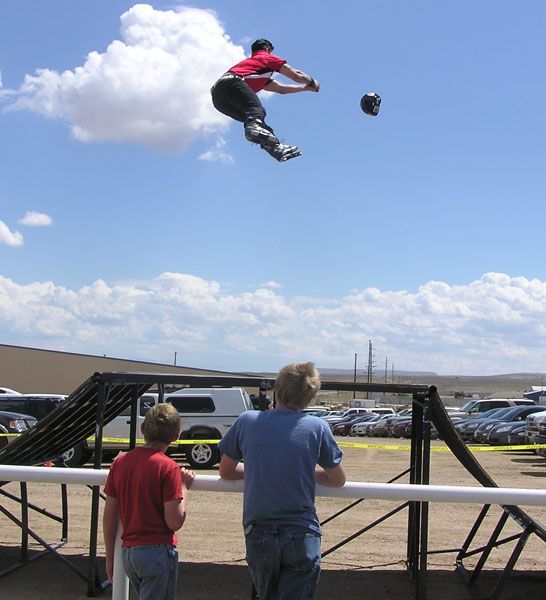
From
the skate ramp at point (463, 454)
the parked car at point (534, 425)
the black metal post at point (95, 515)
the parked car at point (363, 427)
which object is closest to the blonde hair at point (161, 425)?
the black metal post at point (95, 515)

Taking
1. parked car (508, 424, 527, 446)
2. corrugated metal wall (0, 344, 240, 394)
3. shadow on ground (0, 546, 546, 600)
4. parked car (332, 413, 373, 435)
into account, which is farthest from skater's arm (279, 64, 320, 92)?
corrugated metal wall (0, 344, 240, 394)

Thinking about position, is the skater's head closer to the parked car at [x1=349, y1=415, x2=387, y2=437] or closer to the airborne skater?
the airborne skater

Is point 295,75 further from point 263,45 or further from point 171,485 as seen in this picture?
point 171,485

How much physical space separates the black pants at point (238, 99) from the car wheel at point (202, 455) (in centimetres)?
1281

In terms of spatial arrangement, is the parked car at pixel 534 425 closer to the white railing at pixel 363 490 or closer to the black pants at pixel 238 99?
the black pants at pixel 238 99

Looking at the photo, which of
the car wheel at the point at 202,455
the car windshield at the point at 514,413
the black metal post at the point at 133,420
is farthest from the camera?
the car windshield at the point at 514,413

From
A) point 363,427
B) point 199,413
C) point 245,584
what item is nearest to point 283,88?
point 245,584

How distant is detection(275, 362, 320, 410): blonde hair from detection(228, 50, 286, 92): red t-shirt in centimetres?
269

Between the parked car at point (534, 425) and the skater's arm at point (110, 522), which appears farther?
the parked car at point (534, 425)

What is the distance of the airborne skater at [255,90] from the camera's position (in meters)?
5.27

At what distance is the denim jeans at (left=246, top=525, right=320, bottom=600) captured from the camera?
334 cm

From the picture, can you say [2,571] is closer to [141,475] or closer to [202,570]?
[202,570]

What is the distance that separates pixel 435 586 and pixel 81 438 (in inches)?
152

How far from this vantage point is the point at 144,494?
11.6 ft
